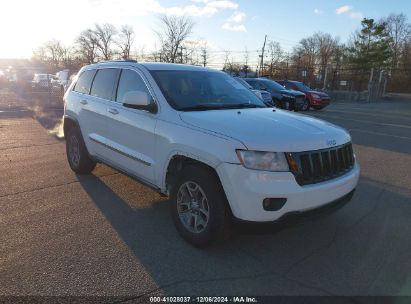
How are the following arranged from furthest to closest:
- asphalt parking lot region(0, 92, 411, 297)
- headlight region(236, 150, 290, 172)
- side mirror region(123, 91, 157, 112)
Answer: side mirror region(123, 91, 157, 112) → headlight region(236, 150, 290, 172) → asphalt parking lot region(0, 92, 411, 297)

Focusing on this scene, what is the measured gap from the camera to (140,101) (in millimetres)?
4141

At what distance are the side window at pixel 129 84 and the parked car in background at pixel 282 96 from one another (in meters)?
14.7

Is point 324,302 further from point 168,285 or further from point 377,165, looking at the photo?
point 377,165

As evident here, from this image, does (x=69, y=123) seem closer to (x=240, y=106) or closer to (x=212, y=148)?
(x=240, y=106)

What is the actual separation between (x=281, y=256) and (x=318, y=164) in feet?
3.12

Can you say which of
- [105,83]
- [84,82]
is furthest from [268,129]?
[84,82]

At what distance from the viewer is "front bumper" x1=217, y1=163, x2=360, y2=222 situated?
323 cm

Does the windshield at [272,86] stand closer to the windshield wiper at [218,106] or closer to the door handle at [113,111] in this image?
the windshield wiper at [218,106]

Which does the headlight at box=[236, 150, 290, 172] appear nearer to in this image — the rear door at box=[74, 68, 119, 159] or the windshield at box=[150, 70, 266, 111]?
the windshield at box=[150, 70, 266, 111]

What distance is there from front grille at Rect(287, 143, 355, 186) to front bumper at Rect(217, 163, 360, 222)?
0.28 ft

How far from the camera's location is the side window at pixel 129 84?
4.62 m

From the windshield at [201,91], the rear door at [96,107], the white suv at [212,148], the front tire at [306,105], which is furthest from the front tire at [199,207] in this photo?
the front tire at [306,105]

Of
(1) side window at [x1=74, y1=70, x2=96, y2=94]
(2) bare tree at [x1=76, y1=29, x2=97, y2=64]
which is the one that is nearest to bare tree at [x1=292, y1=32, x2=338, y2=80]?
(2) bare tree at [x1=76, y1=29, x2=97, y2=64]

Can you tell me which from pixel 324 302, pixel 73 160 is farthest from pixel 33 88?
pixel 324 302
